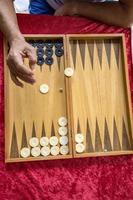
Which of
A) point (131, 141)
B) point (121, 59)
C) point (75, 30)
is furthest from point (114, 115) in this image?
point (75, 30)

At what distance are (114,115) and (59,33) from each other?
0.38 meters

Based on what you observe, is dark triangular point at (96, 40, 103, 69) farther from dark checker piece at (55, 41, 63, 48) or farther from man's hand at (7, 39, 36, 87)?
man's hand at (7, 39, 36, 87)

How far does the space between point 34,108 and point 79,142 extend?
20cm

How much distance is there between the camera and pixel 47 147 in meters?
1.29

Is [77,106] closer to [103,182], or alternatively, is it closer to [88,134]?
[88,134]

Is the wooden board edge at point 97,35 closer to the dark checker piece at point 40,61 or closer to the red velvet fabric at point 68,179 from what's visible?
the dark checker piece at point 40,61

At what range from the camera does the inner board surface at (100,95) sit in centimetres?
134

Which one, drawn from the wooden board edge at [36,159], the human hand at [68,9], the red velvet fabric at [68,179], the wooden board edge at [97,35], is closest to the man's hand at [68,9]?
the human hand at [68,9]

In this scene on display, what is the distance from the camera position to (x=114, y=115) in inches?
53.8

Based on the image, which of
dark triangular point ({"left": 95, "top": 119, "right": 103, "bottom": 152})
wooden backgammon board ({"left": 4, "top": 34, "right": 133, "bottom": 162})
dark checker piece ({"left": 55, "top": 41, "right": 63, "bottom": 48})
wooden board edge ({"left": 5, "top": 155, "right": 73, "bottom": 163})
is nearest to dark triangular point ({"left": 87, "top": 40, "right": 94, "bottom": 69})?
wooden backgammon board ({"left": 4, "top": 34, "right": 133, "bottom": 162})

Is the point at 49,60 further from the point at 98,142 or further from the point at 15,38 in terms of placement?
the point at 98,142

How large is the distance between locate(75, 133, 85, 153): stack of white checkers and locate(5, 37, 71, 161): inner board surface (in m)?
0.07

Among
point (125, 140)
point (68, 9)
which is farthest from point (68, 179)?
point (68, 9)

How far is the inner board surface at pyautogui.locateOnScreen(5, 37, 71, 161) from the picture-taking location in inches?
51.1
